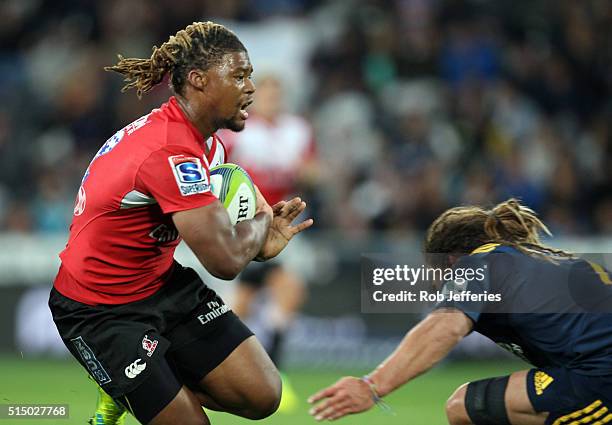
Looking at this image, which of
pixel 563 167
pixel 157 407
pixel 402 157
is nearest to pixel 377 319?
pixel 402 157

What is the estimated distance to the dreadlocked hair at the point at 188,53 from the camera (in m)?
4.72

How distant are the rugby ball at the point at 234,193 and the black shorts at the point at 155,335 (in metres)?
0.51

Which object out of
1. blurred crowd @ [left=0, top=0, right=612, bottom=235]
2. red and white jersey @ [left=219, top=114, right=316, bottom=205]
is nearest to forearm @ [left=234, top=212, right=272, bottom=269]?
red and white jersey @ [left=219, top=114, right=316, bottom=205]

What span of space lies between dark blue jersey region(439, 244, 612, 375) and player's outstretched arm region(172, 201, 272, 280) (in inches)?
34.5

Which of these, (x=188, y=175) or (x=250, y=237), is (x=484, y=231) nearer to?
(x=250, y=237)

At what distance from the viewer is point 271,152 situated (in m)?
8.20

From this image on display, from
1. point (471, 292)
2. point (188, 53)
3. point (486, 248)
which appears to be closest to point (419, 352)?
point (471, 292)

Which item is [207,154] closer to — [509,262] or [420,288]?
[420,288]

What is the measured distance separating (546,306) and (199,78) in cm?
180

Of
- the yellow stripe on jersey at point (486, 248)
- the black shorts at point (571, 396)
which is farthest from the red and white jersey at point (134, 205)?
the black shorts at point (571, 396)

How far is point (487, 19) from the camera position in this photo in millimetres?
13242

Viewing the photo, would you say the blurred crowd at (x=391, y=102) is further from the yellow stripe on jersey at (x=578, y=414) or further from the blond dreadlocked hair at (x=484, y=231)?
the yellow stripe on jersey at (x=578, y=414)

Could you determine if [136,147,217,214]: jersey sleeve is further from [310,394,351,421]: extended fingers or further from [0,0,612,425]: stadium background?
[0,0,612,425]: stadium background

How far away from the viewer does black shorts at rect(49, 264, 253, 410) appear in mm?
4617
